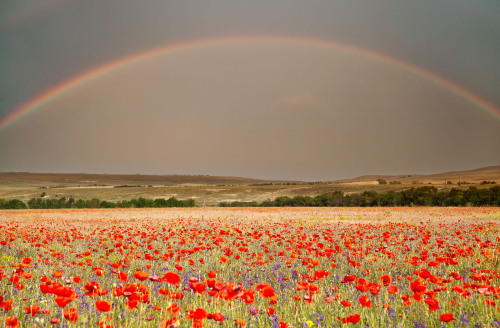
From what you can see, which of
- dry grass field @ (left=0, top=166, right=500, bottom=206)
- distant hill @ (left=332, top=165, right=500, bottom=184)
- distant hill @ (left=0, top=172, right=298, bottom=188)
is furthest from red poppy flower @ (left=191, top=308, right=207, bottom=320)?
distant hill @ (left=0, top=172, right=298, bottom=188)

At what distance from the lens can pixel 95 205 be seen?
44.2m

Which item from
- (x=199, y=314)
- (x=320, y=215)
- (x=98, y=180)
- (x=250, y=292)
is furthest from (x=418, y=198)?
(x=98, y=180)

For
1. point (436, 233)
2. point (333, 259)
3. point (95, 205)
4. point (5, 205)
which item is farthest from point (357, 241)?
point (5, 205)

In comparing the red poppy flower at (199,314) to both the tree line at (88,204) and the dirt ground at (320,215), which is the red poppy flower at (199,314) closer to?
the dirt ground at (320,215)

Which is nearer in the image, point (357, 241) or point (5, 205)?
point (357, 241)

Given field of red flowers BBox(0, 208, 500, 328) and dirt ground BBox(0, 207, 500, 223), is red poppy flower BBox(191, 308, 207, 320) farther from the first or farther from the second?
dirt ground BBox(0, 207, 500, 223)

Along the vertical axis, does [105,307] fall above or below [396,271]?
above

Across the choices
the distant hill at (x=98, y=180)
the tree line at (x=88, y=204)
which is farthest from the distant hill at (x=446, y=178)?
the tree line at (x=88, y=204)

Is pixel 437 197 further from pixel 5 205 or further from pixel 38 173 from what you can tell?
pixel 38 173

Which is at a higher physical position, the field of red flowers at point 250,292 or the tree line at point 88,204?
the field of red flowers at point 250,292

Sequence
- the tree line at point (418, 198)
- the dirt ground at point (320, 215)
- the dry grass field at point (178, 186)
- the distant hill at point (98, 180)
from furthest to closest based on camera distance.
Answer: the distant hill at point (98, 180), the dry grass field at point (178, 186), the tree line at point (418, 198), the dirt ground at point (320, 215)

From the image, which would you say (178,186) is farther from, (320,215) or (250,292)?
(250,292)

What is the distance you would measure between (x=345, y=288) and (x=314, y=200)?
132 ft

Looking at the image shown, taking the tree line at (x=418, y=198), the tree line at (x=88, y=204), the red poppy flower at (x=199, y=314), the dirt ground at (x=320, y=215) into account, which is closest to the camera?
the red poppy flower at (x=199, y=314)
